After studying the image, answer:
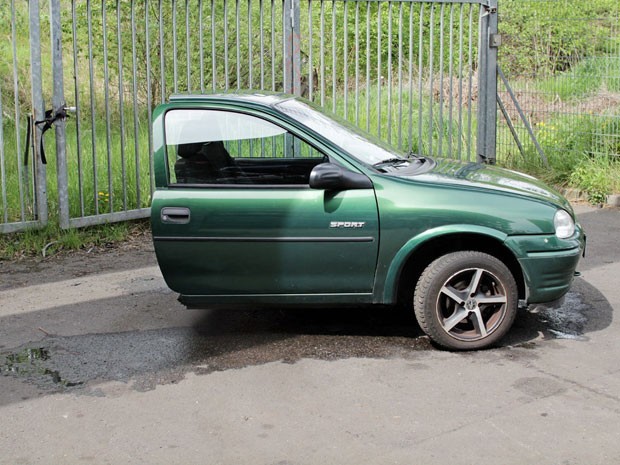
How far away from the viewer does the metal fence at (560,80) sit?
11469 millimetres

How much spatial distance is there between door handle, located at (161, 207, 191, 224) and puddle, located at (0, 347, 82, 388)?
1158 millimetres

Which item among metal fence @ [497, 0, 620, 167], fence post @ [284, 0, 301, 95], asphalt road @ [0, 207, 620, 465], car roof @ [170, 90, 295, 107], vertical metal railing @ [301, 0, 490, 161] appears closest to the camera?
asphalt road @ [0, 207, 620, 465]

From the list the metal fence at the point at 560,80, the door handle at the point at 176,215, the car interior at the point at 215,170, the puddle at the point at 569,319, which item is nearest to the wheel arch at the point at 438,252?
the puddle at the point at 569,319

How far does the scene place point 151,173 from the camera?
9938 mm

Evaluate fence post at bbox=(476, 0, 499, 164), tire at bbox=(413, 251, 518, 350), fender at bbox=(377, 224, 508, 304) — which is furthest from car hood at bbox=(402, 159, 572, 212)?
fence post at bbox=(476, 0, 499, 164)

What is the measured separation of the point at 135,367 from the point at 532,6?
8.29 meters

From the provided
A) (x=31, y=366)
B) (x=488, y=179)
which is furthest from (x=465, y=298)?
(x=31, y=366)

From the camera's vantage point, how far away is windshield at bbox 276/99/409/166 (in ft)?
21.5

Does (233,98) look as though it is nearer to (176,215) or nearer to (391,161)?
(176,215)

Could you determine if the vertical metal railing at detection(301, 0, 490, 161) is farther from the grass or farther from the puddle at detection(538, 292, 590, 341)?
the puddle at detection(538, 292, 590, 341)

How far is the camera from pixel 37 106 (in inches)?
356

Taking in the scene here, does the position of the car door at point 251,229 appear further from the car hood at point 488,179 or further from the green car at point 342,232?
the car hood at point 488,179

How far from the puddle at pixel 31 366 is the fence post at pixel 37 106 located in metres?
2.97

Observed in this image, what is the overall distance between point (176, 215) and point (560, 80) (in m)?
7.04
